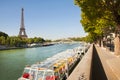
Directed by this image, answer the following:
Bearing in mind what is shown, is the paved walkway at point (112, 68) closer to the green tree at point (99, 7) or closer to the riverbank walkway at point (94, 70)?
the riverbank walkway at point (94, 70)

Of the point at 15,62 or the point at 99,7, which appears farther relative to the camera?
the point at 15,62

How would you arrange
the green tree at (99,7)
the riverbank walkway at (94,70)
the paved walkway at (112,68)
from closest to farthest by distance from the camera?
the riverbank walkway at (94,70), the paved walkway at (112,68), the green tree at (99,7)

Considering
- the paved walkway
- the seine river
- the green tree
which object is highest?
the green tree

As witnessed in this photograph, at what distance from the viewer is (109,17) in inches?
784

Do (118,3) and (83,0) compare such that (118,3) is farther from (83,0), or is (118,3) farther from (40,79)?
(40,79)

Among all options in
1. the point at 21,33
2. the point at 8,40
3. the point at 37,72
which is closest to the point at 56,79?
the point at 37,72

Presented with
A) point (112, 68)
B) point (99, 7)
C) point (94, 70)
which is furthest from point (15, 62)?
point (94, 70)

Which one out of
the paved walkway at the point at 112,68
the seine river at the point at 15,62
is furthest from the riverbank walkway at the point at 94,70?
the seine river at the point at 15,62

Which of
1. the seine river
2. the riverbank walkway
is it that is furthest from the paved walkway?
the seine river

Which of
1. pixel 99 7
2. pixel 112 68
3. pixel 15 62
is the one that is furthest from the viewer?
pixel 15 62

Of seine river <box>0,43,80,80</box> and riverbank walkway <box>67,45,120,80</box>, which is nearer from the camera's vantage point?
riverbank walkway <box>67,45,120,80</box>

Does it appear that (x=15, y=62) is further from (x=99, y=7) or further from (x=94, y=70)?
(x=94, y=70)

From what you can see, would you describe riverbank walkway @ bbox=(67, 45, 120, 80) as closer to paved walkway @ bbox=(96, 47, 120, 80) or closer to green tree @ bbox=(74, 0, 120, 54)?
paved walkway @ bbox=(96, 47, 120, 80)

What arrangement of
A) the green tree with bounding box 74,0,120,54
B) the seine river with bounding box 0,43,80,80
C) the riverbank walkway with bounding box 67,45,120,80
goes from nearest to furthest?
the riverbank walkway with bounding box 67,45,120,80 < the green tree with bounding box 74,0,120,54 < the seine river with bounding box 0,43,80,80
